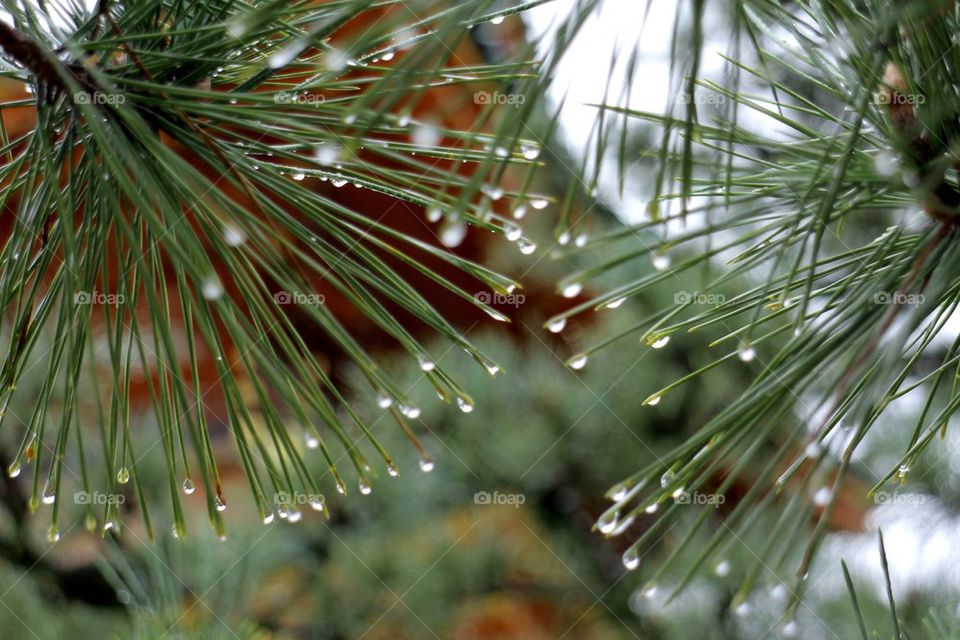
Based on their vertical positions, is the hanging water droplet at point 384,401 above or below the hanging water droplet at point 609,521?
above

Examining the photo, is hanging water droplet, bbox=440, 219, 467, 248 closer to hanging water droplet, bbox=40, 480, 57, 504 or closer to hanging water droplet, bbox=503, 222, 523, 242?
hanging water droplet, bbox=503, 222, 523, 242

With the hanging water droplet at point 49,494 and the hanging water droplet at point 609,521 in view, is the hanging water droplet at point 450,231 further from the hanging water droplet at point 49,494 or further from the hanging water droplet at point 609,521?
the hanging water droplet at point 49,494

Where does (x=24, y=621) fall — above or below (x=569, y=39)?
below

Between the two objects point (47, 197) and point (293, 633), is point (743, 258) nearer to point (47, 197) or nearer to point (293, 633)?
point (47, 197)

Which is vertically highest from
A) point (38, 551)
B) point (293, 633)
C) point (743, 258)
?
point (743, 258)

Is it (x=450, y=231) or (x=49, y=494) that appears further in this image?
(x=49, y=494)

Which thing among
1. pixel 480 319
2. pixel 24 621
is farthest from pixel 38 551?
pixel 480 319

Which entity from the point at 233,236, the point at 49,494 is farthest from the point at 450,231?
the point at 49,494

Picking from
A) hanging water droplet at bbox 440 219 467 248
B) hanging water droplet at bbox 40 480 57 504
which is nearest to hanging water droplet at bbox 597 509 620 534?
hanging water droplet at bbox 440 219 467 248

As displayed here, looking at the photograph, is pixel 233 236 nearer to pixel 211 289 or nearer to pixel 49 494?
pixel 211 289

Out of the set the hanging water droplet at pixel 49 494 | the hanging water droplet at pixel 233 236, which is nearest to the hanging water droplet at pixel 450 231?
the hanging water droplet at pixel 233 236

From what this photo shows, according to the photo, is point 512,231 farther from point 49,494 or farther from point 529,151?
point 49,494
